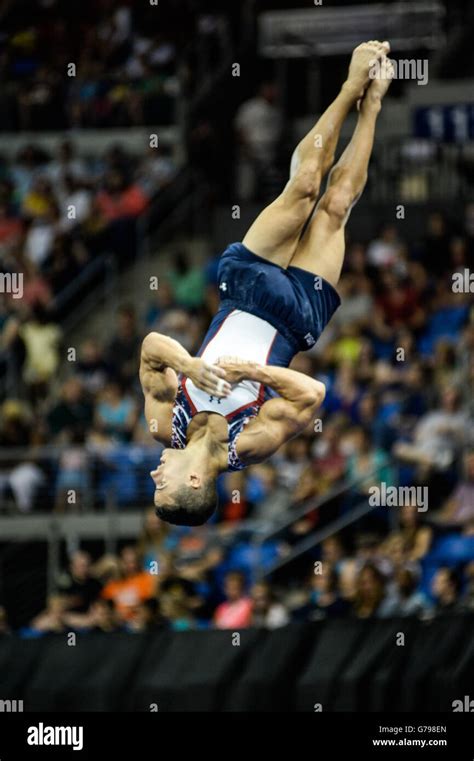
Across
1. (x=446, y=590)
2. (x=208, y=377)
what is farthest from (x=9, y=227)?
(x=208, y=377)

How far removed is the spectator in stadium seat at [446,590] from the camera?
48.0 ft

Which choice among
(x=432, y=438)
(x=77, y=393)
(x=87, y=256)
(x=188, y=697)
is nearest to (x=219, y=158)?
(x=87, y=256)

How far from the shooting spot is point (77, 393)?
18.7 metres

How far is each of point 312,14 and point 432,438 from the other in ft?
27.8

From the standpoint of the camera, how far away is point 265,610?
15.3 metres

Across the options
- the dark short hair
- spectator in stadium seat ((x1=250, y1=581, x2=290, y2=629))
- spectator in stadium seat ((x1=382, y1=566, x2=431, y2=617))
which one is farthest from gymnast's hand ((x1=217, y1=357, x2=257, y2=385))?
spectator in stadium seat ((x1=250, y1=581, x2=290, y2=629))

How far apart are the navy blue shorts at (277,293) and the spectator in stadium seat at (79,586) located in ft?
17.1

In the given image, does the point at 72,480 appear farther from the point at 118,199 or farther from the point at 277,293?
the point at 277,293

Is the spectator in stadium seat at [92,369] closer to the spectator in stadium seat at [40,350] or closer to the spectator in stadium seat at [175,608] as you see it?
the spectator in stadium seat at [40,350]

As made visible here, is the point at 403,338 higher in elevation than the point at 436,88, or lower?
lower

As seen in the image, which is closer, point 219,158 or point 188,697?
point 188,697

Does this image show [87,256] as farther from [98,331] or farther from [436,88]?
[436,88]

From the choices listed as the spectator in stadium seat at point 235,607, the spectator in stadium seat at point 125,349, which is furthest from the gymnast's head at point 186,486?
the spectator in stadium seat at point 125,349

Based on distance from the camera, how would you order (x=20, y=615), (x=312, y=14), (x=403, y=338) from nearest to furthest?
(x=20, y=615)
(x=403, y=338)
(x=312, y=14)
